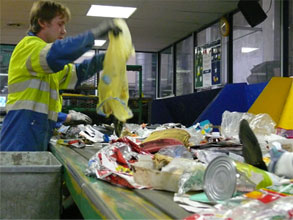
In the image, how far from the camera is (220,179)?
2.62 feet

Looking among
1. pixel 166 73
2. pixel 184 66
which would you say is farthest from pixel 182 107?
pixel 166 73

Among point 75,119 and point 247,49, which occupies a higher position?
point 247,49

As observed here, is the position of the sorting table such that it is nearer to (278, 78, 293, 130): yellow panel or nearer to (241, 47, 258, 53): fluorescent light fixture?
(278, 78, 293, 130): yellow panel

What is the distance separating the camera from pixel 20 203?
4.29ft

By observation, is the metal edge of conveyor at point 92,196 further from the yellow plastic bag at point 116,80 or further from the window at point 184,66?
the window at point 184,66

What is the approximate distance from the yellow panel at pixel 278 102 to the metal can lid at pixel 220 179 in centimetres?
133

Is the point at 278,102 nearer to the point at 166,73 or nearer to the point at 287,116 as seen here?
the point at 287,116

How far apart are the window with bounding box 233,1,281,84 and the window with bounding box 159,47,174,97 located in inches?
123

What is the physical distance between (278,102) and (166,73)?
757 cm

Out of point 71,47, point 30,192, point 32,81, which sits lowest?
point 30,192

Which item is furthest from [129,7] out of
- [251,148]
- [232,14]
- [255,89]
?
[251,148]

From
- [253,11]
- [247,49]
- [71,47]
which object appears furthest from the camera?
[247,49]

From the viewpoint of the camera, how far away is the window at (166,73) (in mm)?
9289

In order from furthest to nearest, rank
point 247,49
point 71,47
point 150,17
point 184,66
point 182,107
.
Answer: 1. point 184,66
2. point 150,17
3. point 247,49
4. point 182,107
5. point 71,47
